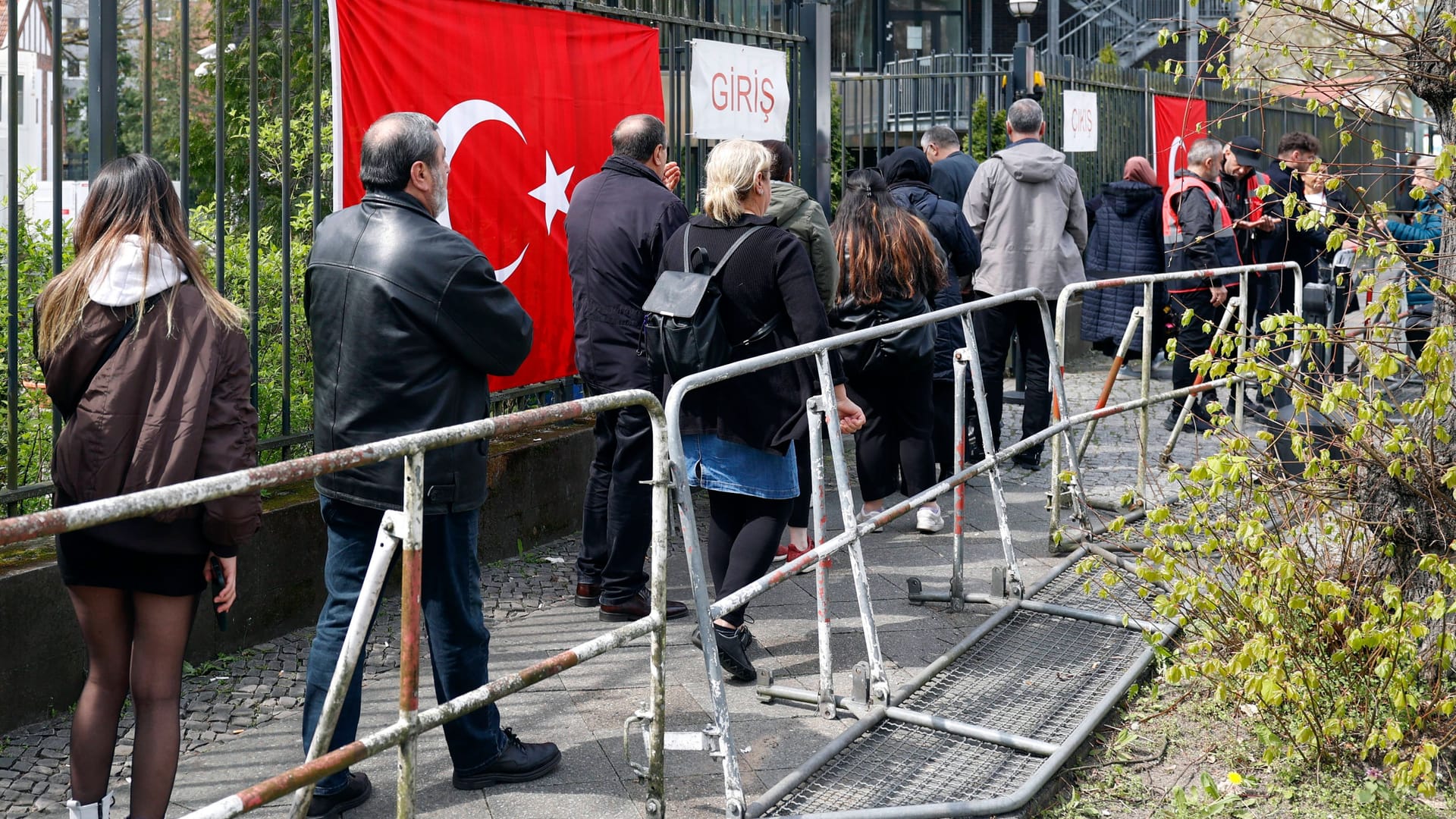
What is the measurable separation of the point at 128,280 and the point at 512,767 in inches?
63.5

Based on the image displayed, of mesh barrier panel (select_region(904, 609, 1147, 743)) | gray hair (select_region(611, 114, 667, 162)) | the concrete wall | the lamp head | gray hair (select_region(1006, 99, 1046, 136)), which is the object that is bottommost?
mesh barrier panel (select_region(904, 609, 1147, 743))

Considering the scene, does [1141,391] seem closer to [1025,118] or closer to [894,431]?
[894,431]

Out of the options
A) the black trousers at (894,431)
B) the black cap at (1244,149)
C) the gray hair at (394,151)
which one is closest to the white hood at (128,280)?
the gray hair at (394,151)

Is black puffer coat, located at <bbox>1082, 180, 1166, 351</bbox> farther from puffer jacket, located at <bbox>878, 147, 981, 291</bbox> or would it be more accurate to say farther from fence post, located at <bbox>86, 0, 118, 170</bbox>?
fence post, located at <bbox>86, 0, 118, 170</bbox>

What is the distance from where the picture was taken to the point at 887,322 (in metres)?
6.13

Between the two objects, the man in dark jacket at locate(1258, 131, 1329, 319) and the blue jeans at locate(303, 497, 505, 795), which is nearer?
the blue jeans at locate(303, 497, 505, 795)

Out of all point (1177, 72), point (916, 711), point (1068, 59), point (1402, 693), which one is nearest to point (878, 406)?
point (916, 711)

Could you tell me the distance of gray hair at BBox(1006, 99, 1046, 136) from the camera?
8125 mm

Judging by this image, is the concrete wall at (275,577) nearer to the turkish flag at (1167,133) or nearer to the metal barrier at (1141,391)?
the metal barrier at (1141,391)

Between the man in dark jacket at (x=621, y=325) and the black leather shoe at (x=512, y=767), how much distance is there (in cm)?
141

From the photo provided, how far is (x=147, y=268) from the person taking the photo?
10.6 ft

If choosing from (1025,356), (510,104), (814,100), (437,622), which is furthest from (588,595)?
(814,100)

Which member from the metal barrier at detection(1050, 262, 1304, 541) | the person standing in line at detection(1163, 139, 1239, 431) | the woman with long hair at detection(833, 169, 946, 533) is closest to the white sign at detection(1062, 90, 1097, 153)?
the person standing in line at detection(1163, 139, 1239, 431)

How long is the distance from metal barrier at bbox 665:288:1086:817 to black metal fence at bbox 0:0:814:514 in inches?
73.1
